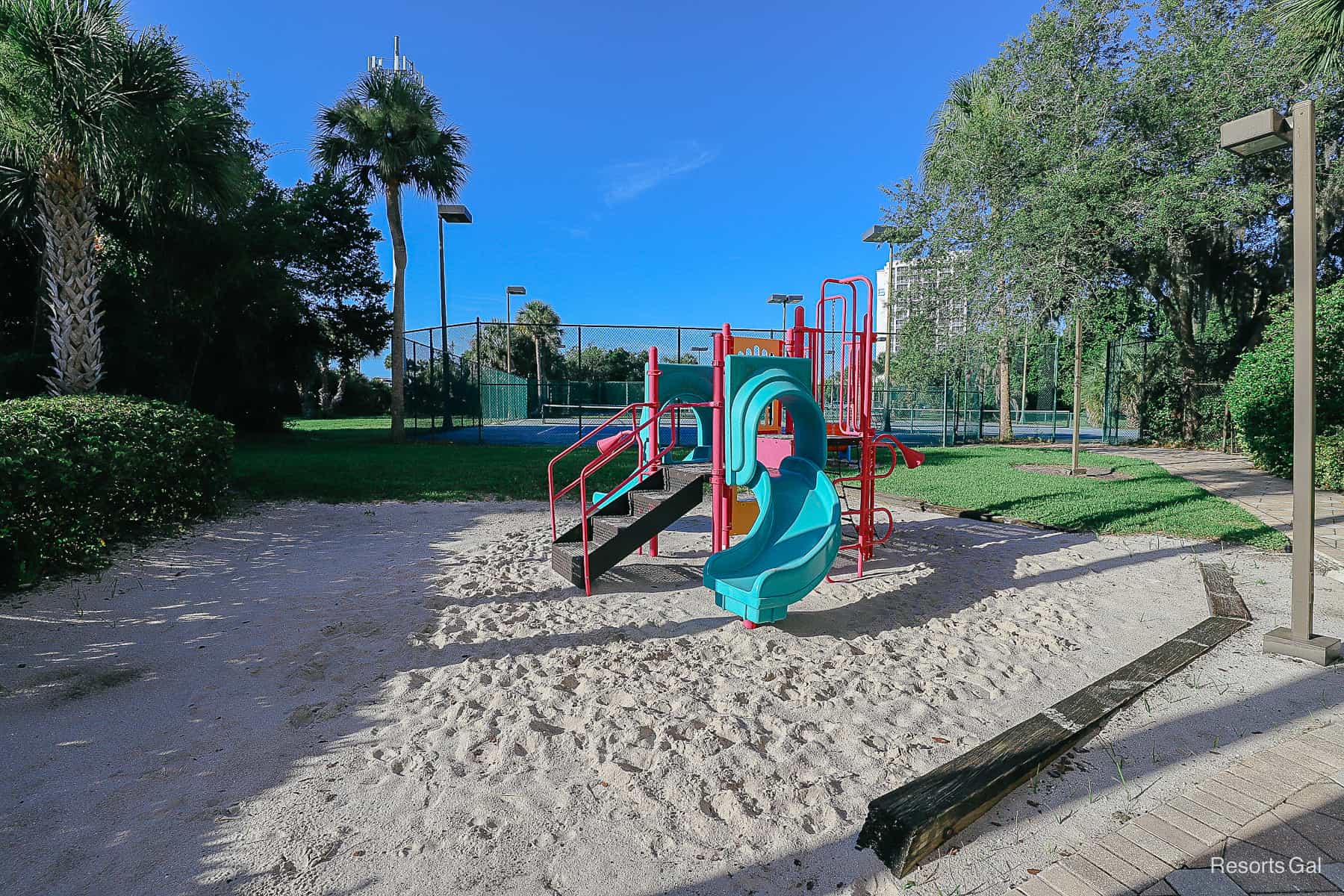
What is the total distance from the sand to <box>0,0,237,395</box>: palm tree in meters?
5.22

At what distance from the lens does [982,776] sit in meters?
2.46

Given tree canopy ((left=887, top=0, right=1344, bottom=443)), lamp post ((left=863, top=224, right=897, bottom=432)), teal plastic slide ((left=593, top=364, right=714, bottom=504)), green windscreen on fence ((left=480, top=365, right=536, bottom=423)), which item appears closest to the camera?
teal plastic slide ((left=593, top=364, right=714, bottom=504))

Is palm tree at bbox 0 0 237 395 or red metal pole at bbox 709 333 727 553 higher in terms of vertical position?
palm tree at bbox 0 0 237 395

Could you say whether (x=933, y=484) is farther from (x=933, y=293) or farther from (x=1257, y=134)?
(x=933, y=293)

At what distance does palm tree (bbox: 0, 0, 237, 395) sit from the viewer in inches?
281

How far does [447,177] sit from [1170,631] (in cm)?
1900

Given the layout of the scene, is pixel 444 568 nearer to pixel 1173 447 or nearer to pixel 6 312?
pixel 6 312

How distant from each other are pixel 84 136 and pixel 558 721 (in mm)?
9086

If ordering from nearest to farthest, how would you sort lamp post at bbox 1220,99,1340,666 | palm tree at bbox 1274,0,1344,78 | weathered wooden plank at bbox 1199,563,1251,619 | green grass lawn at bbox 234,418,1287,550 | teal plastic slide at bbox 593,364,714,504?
lamp post at bbox 1220,99,1340,666, weathered wooden plank at bbox 1199,563,1251,619, teal plastic slide at bbox 593,364,714,504, green grass lawn at bbox 234,418,1287,550, palm tree at bbox 1274,0,1344,78

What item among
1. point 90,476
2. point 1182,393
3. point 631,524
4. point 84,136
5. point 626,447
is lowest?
point 631,524

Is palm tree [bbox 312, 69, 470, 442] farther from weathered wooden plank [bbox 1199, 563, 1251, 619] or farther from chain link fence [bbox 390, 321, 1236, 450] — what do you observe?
weathered wooden plank [bbox 1199, 563, 1251, 619]

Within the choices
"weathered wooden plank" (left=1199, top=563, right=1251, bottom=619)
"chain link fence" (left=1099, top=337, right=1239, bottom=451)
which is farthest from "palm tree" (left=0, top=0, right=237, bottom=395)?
"chain link fence" (left=1099, top=337, right=1239, bottom=451)

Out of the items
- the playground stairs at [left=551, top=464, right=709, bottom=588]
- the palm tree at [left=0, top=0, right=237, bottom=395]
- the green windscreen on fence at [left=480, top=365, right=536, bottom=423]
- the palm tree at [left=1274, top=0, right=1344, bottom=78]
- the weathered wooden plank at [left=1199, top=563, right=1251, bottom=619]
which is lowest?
the weathered wooden plank at [left=1199, top=563, right=1251, bottom=619]

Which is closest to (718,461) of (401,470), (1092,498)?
(1092,498)
